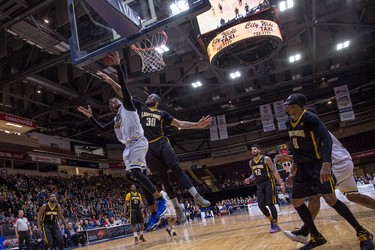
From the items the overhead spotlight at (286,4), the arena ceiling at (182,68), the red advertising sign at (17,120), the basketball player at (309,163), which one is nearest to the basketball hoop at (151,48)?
the arena ceiling at (182,68)

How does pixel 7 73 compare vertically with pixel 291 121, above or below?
above

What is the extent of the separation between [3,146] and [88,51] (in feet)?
56.3

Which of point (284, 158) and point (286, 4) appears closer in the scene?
point (284, 158)

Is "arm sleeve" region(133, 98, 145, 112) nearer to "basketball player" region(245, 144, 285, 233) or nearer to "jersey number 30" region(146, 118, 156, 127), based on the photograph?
"jersey number 30" region(146, 118, 156, 127)

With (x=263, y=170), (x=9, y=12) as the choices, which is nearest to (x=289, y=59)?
(x=263, y=170)

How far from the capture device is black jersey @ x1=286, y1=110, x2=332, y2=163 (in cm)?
414

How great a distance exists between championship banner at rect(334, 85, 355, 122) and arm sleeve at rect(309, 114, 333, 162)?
66.4ft

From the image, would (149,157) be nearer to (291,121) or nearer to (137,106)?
(137,106)

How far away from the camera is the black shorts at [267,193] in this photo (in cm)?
784

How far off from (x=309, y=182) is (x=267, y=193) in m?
3.79

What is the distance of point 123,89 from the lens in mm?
4602

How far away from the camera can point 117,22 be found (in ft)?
19.1

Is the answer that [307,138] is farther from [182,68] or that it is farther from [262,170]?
[182,68]

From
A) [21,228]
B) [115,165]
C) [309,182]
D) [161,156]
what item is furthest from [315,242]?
[115,165]
